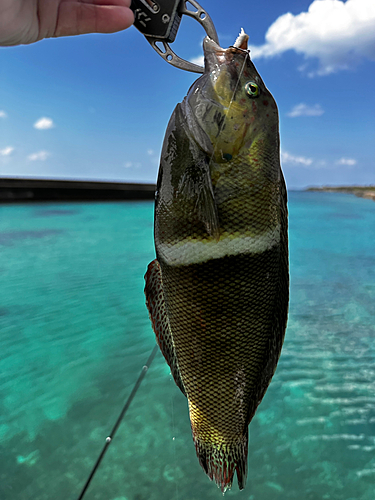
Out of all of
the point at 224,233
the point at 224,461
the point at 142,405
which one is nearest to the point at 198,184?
the point at 224,233

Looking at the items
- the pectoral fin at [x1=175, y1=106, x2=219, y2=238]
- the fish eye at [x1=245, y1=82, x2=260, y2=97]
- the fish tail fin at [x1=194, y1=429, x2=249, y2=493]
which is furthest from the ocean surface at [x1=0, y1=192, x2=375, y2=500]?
the fish eye at [x1=245, y1=82, x2=260, y2=97]

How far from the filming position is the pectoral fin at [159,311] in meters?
1.35

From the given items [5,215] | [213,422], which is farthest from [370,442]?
[5,215]

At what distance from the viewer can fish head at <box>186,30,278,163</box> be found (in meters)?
1.19

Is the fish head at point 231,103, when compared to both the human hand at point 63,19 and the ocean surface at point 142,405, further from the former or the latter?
the ocean surface at point 142,405

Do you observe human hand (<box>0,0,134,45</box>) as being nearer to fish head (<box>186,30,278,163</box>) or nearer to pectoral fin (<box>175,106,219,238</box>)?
fish head (<box>186,30,278,163</box>)

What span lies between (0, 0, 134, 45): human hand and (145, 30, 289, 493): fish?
13.0 inches

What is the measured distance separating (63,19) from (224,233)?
0.97m

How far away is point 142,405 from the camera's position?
10.5 ft

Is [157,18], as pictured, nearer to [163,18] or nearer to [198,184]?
[163,18]

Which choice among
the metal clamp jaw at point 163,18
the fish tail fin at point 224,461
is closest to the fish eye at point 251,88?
the metal clamp jaw at point 163,18

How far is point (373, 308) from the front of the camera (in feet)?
19.0

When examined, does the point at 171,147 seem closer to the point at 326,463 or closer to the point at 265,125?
the point at 265,125

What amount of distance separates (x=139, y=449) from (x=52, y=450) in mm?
657
